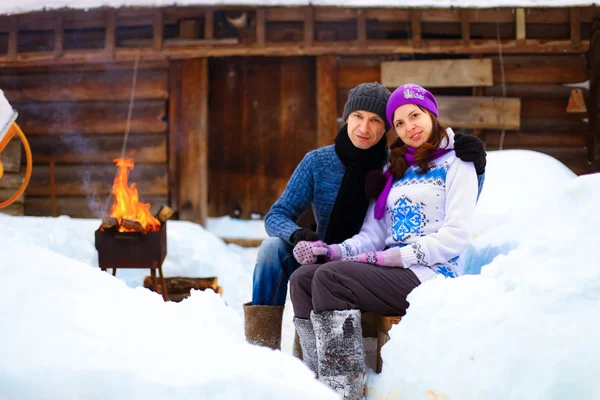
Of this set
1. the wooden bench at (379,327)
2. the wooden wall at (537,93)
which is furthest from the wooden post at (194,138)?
the wooden bench at (379,327)

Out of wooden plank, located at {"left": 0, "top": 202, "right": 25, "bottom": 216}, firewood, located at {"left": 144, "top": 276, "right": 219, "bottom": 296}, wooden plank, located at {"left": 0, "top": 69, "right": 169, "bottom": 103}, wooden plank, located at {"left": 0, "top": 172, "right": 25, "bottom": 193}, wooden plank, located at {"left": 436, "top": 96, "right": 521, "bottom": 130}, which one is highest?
wooden plank, located at {"left": 0, "top": 69, "right": 169, "bottom": 103}

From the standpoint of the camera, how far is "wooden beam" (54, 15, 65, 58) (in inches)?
286

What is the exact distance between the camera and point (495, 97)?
7211mm

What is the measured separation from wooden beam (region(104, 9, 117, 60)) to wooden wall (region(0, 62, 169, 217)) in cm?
28

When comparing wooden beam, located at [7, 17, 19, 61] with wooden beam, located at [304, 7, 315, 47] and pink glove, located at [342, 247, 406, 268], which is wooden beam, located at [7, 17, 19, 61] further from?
pink glove, located at [342, 247, 406, 268]

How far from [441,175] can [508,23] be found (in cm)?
519

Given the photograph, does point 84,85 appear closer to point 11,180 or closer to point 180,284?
point 11,180

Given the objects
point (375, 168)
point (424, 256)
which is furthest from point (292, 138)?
point (424, 256)

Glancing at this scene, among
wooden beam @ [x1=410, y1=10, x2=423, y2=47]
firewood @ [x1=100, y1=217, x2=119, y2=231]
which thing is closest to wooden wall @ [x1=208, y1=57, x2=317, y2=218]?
wooden beam @ [x1=410, y1=10, x2=423, y2=47]

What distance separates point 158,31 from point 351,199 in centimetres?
503

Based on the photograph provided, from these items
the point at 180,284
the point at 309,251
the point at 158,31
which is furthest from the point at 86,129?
the point at 309,251

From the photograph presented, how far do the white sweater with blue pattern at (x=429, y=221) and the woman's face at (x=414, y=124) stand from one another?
0.42ft

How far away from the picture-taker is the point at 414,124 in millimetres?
2838

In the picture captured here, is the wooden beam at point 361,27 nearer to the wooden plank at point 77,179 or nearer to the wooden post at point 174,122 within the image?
the wooden post at point 174,122
